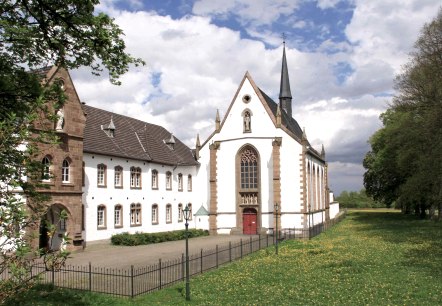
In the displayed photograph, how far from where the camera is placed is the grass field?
13.6m

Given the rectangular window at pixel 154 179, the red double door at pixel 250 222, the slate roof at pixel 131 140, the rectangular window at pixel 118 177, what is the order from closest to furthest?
the slate roof at pixel 131 140
the rectangular window at pixel 118 177
the rectangular window at pixel 154 179
the red double door at pixel 250 222

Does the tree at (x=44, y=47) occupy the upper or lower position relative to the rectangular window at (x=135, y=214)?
upper

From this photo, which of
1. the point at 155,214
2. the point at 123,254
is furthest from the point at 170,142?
the point at 123,254

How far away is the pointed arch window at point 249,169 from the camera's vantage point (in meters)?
42.3

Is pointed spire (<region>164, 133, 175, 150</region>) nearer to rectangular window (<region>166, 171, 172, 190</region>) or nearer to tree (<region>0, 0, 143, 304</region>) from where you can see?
rectangular window (<region>166, 171, 172, 190</region>)

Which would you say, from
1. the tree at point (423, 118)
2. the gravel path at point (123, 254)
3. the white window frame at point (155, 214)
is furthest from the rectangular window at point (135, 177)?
the tree at point (423, 118)

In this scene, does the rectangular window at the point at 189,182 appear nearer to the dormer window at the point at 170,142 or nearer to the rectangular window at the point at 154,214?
the dormer window at the point at 170,142

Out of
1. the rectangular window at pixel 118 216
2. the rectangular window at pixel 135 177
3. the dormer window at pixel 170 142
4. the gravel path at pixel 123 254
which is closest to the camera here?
the gravel path at pixel 123 254

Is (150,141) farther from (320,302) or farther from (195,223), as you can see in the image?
(320,302)

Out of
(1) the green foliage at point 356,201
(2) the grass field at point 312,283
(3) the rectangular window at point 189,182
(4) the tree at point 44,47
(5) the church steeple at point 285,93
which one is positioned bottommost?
(1) the green foliage at point 356,201

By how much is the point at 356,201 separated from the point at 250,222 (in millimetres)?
93092

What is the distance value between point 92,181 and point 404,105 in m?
27.1

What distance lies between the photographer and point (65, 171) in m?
27.8

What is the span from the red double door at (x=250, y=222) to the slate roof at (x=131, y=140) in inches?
301
